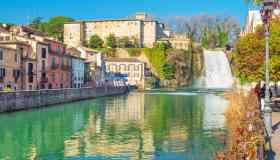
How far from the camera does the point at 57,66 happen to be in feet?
245

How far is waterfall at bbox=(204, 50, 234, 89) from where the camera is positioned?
442 ft

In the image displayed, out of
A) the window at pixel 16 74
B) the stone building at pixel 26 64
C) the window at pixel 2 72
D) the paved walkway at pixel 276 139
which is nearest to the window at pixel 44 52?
the stone building at pixel 26 64

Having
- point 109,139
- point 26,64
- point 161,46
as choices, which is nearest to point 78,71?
point 26,64

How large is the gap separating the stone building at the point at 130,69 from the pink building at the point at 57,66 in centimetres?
4907

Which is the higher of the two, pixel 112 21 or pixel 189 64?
pixel 112 21

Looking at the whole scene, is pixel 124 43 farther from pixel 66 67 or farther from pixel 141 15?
pixel 66 67

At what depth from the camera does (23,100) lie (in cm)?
4838

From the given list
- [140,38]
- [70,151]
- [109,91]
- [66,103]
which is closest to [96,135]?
[70,151]

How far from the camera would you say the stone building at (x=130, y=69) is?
131875 mm

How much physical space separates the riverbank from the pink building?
4975 mm

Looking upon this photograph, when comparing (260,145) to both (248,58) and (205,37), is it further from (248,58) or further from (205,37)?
(205,37)

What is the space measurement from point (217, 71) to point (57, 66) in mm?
73004

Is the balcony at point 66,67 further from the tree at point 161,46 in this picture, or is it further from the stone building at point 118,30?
the stone building at point 118,30

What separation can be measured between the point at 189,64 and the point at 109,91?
59.0m
